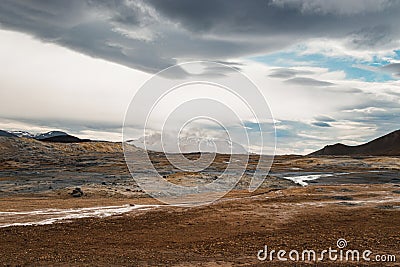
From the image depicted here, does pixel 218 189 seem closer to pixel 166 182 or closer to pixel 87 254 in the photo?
pixel 166 182

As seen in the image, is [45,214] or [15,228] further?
[45,214]

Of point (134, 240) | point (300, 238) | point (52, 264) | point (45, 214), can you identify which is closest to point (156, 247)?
point (134, 240)

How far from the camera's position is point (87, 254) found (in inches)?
674

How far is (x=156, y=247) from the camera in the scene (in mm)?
18594

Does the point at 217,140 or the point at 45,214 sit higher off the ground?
the point at 217,140

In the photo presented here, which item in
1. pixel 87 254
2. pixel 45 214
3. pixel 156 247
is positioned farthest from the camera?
pixel 45 214

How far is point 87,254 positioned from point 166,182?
35.9m

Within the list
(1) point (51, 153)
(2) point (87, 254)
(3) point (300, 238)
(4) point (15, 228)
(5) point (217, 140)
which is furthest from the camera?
(1) point (51, 153)

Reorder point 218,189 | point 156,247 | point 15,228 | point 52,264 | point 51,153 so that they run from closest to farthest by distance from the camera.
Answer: point 52,264 < point 156,247 < point 15,228 < point 218,189 < point 51,153

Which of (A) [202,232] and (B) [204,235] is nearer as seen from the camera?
(B) [204,235]

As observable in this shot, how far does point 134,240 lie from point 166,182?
3296 centimetres

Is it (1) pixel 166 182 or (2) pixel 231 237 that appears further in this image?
(1) pixel 166 182

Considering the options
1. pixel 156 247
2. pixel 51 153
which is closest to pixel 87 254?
pixel 156 247

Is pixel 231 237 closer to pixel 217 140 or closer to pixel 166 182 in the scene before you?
pixel 217 140
